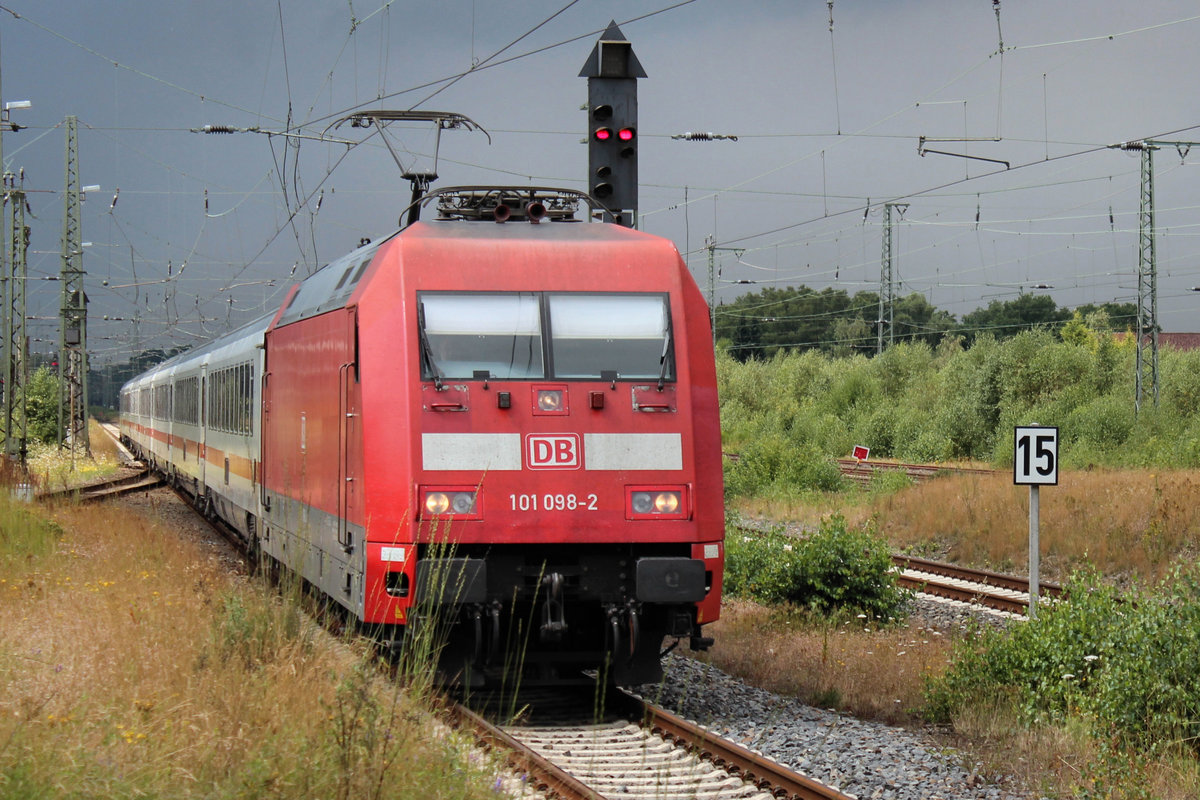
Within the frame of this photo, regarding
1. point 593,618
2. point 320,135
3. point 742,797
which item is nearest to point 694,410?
point 593,618

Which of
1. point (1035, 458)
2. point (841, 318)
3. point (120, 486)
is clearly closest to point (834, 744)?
point (1035, 458)

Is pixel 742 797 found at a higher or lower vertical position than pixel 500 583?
lower

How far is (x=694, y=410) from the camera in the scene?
8.85 m

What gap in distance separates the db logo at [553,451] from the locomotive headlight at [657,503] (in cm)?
45

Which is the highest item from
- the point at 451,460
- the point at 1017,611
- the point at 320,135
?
the point at 320,135

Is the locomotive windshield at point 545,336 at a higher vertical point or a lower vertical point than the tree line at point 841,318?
lower

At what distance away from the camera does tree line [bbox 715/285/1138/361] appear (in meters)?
82.8

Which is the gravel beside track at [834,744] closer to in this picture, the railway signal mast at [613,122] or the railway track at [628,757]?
the railway track at [628,757]

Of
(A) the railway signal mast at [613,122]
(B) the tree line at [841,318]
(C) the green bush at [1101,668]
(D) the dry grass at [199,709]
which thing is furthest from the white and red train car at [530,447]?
(B) the tree line at [841,318]

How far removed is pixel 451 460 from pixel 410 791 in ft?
11.3

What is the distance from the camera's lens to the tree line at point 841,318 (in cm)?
8281

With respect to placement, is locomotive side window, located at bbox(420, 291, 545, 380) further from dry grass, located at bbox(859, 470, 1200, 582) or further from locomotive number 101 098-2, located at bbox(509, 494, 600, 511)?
dry grass, located at bbox(859, 470, 1200, 582)

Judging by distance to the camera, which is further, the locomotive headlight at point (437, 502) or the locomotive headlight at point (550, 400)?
the locomotive headlight at point (550, 400)

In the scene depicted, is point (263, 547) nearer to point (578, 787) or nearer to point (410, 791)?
point (578, 787)
